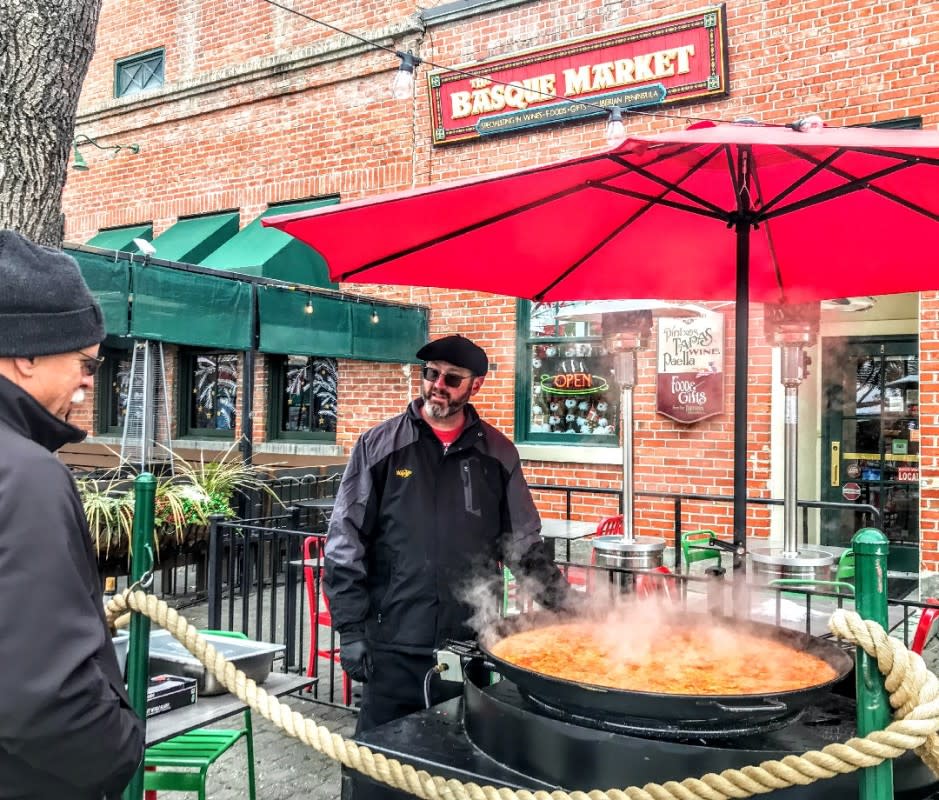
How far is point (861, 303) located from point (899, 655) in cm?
391

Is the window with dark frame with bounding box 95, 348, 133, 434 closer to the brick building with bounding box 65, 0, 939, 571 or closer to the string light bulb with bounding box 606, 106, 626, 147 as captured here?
the brick building with bounding box 65, 0, 939, 571

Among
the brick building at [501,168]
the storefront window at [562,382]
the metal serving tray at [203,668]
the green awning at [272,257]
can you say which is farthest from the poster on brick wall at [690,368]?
the metal serving tray at [203,668]

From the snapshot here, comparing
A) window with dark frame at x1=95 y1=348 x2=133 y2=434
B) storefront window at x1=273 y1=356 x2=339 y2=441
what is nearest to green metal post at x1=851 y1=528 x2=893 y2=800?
storefront window at x1=273 y1=356 x2=339 y2=441

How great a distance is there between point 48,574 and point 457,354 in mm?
2325

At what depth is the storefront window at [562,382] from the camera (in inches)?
368

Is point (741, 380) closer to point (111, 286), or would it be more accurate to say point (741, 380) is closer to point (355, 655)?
point (355, 655)

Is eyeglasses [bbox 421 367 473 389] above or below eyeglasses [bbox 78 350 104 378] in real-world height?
above

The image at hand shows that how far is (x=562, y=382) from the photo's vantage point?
377 inches

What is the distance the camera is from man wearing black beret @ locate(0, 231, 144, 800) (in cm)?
153

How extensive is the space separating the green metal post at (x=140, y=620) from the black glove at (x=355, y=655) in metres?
0.98

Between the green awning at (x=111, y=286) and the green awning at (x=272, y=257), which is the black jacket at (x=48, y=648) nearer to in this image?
the green awning at (x=111, y=286)

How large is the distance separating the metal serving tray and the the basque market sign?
691 cm

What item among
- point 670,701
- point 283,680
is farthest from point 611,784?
point 283,680

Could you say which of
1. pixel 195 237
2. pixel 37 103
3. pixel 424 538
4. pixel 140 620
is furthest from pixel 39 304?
pixel 195 237
